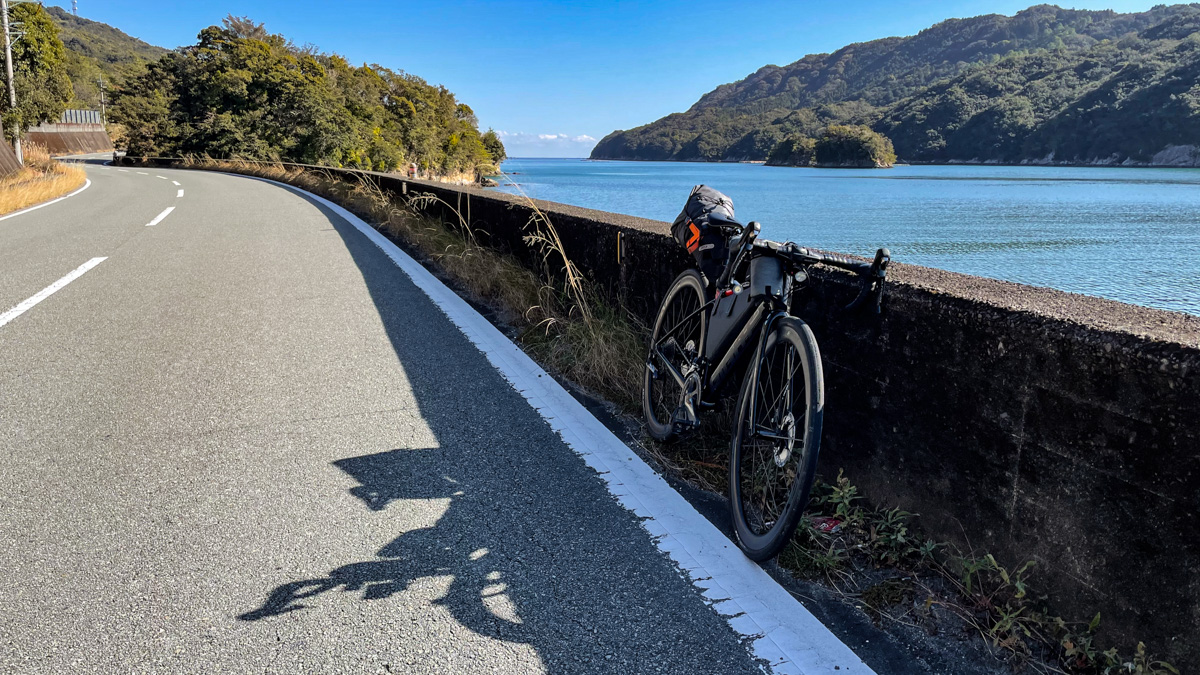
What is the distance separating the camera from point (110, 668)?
1877mm

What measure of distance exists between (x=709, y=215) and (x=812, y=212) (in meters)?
31.6

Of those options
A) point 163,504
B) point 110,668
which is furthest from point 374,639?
point 163,504

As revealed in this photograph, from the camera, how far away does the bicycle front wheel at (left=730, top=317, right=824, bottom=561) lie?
2215mm

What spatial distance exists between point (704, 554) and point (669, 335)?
1407 millimetres

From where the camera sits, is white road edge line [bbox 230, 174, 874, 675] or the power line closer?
white road edge line [bbox 230, 174, 874, 675]

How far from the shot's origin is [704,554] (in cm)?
253

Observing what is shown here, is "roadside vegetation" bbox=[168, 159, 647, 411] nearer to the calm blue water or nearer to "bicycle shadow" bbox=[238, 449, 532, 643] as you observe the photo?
the calm blue water

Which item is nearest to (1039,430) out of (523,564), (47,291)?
(523,564)

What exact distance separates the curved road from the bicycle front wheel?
0.35 m

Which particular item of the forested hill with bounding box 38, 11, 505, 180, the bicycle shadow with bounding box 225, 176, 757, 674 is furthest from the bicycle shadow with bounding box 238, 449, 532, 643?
the forested hill with bounding box 38, 11, 505, 180

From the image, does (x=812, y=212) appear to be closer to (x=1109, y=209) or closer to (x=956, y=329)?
(x=1109, y=209)

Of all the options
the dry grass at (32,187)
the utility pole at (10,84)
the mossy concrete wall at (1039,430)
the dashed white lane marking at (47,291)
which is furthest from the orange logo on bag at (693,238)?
the utility pole at (10,84)

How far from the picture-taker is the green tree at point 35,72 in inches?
1309

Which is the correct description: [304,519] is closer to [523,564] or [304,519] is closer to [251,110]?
[523,564]
